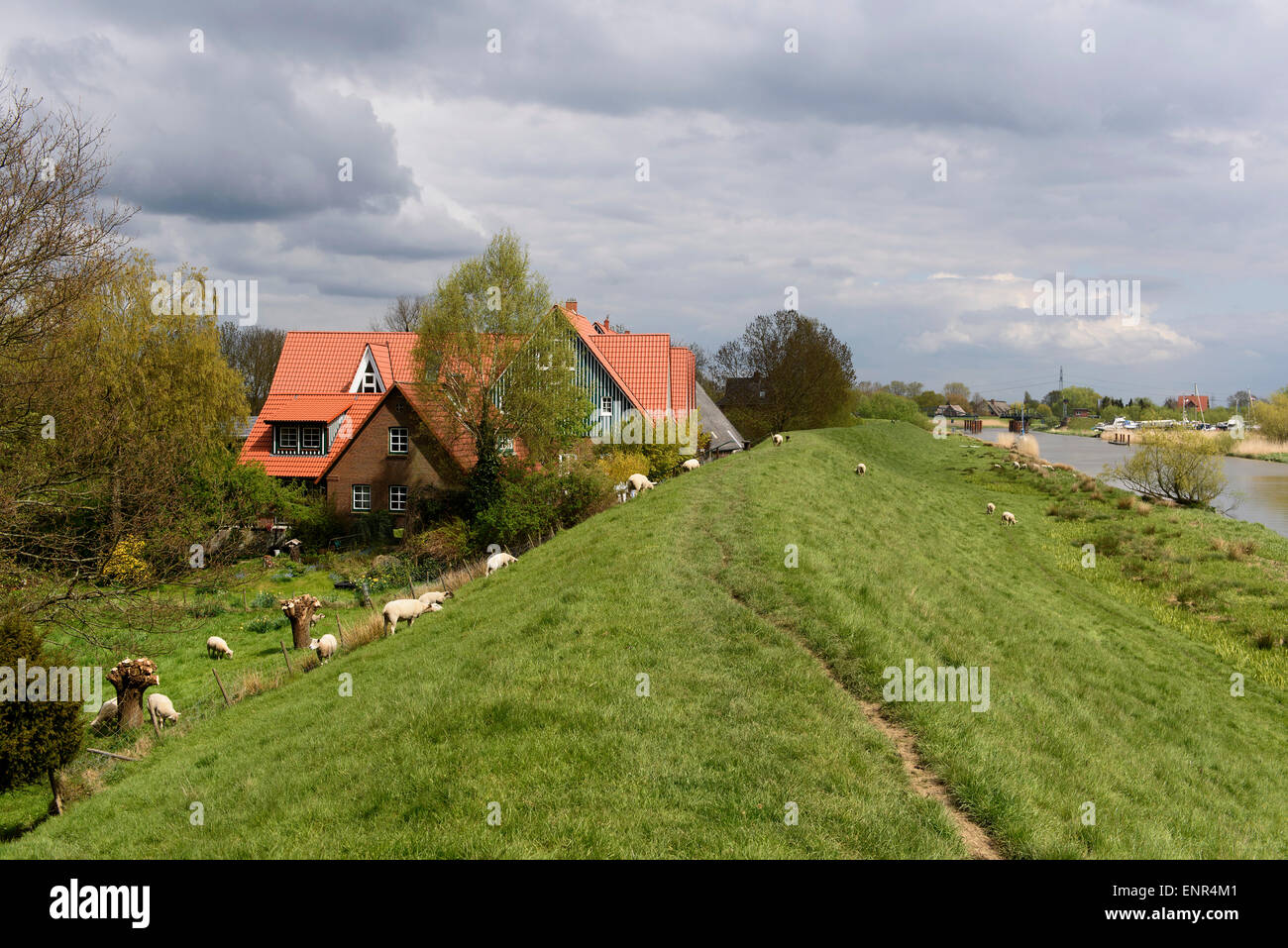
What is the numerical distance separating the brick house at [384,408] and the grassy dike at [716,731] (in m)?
22.0

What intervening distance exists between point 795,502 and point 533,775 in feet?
54.1

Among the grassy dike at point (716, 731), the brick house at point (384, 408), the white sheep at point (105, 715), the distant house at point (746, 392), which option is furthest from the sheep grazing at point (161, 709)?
the distant house at point (746, 392)

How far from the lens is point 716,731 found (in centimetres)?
1005

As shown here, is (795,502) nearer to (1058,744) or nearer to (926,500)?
(1058,744)

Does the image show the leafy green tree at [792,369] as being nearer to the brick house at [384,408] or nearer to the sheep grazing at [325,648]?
the brick house at [384,408]

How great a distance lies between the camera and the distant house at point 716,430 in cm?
5431

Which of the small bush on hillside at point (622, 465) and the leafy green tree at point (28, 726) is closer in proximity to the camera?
the leafy green tree at point (28, 726)

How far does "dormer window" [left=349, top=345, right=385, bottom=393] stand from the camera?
51188 mm

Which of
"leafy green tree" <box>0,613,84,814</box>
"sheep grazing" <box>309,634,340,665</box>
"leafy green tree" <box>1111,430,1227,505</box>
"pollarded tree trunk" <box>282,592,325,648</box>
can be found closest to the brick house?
"pollarded tree trunk" <box>282,592,325,648</box>

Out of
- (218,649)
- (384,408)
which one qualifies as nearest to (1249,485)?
(384,408)
